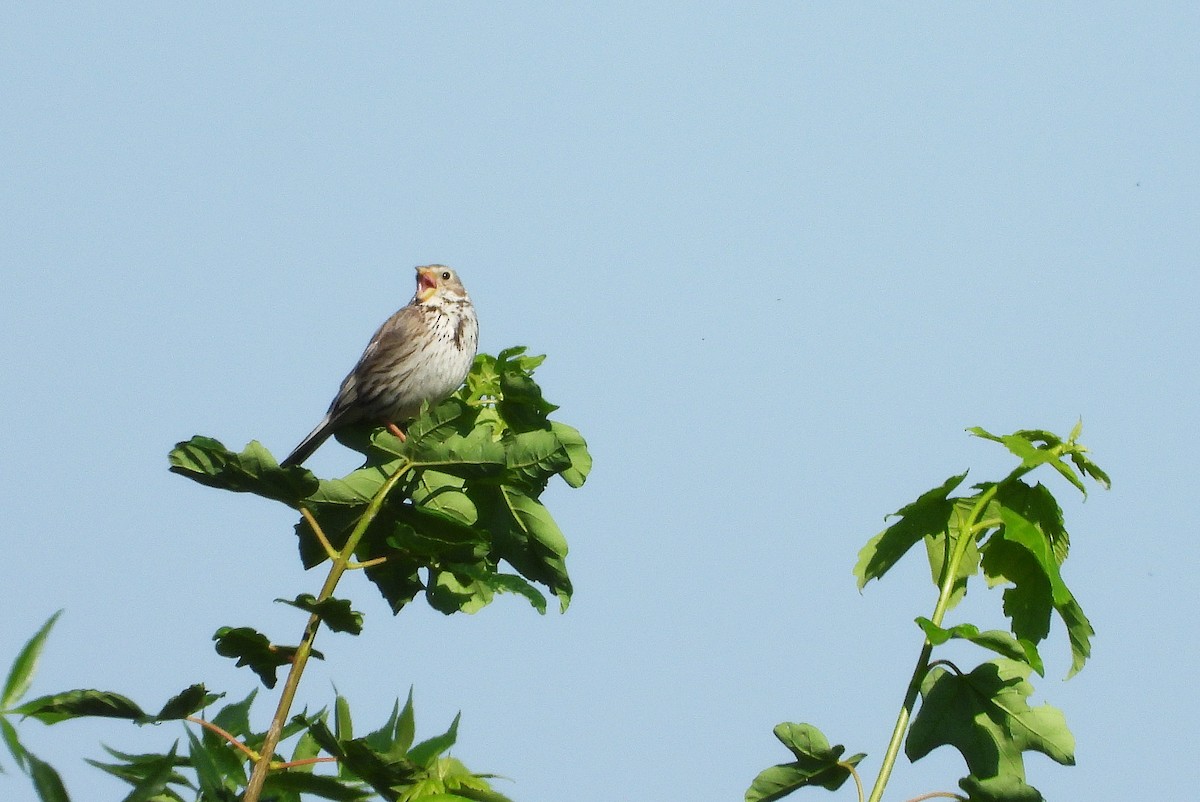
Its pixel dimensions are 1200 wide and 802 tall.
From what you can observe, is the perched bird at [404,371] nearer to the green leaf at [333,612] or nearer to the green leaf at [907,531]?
the green leaf at [907,531]

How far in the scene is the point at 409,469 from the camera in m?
3.93

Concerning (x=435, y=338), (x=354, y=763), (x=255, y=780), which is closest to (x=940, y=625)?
(x=354, y=763)

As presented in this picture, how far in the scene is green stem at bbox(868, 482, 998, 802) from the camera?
129 inches

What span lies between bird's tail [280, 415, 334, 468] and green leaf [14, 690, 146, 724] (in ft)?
19.8

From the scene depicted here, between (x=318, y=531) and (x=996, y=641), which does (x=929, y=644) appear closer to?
(x=996, y=641)

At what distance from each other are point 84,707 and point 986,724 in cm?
233

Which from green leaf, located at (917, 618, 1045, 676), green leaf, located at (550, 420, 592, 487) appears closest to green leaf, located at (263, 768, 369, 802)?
green leaf, located at (550, 420, 592, 487)

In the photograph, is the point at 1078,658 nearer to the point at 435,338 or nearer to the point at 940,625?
the point at 940,625

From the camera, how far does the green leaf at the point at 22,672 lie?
280 cm

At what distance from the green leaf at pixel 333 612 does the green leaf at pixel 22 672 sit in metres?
0.68

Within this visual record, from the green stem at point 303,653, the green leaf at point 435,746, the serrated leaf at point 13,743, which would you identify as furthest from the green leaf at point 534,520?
the serrated leaf at point 13,743

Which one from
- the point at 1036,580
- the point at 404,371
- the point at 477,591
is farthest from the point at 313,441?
the point at 1036,580

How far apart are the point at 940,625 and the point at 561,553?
1242 millimetres

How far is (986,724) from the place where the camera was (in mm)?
3660
